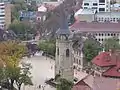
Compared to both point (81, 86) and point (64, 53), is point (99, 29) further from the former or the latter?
point (81, 86)

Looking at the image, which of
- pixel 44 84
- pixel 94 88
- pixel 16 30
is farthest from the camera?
pixel 16 30

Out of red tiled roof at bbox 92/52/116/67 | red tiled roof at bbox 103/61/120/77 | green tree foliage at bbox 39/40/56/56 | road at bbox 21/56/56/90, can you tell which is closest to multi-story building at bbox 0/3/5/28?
green tree foliage at bbox 39/40/56/56

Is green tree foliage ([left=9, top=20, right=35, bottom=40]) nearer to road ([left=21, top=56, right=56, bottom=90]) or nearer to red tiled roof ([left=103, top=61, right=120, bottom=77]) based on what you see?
road ([left=21, top=56, right=56, bottom=90])

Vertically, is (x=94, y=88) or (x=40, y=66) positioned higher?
(x=94, y=88)

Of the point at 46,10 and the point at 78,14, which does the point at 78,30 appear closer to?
the point at 78,14

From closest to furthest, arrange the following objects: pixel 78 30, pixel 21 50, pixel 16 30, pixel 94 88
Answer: pixel 94 88
pixel 21 50
pixel 78 30
pixel 16 30

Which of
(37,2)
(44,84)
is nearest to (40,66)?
(44,84)

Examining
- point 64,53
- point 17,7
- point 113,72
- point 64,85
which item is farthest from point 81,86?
point 17,7

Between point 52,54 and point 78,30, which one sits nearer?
point 52,54

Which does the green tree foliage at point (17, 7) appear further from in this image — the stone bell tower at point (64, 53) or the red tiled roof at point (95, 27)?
the stone bell tower at point (64, 53)
